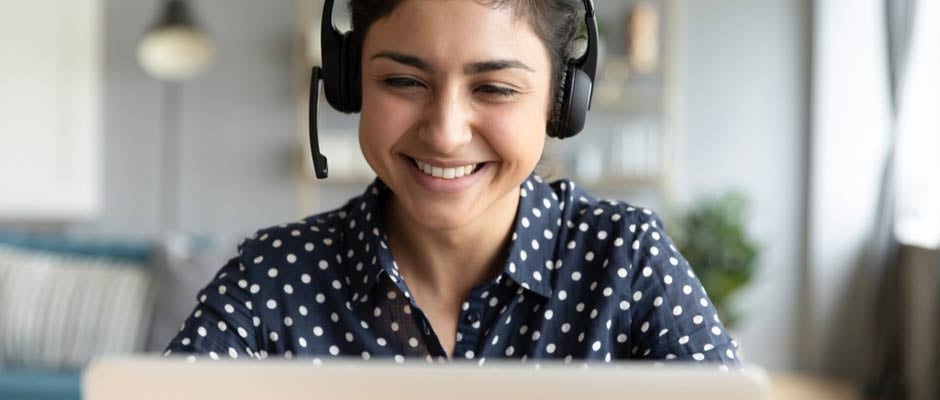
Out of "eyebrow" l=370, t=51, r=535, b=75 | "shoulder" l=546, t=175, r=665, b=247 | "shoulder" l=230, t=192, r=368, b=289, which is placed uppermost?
"eyebrow" l=370, t=51, r=535, b=75

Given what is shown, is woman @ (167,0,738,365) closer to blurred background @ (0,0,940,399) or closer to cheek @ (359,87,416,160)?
cheek @ (359,87,416,160)

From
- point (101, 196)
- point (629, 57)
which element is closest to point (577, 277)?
point (629, 57)

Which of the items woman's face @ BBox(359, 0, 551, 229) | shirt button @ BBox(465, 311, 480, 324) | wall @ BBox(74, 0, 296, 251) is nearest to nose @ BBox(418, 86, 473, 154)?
woman's face @ BBox(359, 0, 551, 229)

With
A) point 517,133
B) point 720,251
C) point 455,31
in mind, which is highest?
point 455,31

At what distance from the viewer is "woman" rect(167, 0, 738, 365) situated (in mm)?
1216

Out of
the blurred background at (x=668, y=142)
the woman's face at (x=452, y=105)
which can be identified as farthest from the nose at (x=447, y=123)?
the blurred background at (x=668, y=142)

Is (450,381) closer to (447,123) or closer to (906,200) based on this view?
(447,123)

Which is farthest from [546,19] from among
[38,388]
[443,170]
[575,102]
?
[38,388]

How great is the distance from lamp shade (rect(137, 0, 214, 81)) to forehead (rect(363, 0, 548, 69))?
14.2 ft

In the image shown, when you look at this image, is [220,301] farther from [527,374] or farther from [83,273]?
[83,273]

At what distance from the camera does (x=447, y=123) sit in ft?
3.91

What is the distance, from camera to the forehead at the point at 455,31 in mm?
1187

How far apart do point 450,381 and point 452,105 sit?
0.52 meters

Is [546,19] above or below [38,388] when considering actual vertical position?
above
